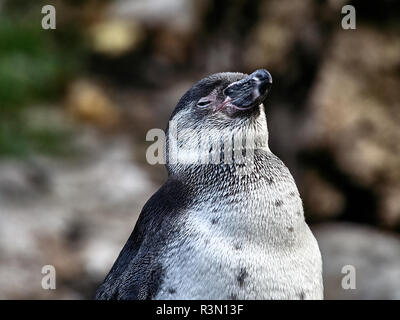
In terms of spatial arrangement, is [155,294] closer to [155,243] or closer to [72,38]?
[155,243]

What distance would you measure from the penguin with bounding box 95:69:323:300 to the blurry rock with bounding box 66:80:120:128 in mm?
6384

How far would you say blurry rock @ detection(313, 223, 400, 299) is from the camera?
6051 mm

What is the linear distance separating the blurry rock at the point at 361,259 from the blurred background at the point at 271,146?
13 millimetres

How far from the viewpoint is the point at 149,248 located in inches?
122

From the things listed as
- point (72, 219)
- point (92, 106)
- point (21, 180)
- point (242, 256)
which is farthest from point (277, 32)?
point (242, 256)

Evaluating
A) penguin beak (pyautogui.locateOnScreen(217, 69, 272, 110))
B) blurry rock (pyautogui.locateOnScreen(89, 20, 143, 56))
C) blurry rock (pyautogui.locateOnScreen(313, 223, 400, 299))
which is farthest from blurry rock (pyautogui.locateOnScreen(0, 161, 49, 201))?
penguin beak (pyautogui.locateOnScreen(217, 69, 272, 110))

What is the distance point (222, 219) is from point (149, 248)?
304mm

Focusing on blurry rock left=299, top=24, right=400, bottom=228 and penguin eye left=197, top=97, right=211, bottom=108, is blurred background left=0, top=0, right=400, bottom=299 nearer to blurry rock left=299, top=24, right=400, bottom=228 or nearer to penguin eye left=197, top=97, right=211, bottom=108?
blurry rock left=299, top=24, right=400, bottom=228

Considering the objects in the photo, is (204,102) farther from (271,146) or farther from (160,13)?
(160,13)

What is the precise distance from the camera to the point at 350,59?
7.64 m

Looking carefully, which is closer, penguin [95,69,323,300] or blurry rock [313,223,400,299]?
penguin [95,69,323,300]

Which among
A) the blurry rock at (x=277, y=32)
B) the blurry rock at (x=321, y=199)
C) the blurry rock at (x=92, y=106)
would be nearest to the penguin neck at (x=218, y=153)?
the blurry rock at (x=277, y=32)

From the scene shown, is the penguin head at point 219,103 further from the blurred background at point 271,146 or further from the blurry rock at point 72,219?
the blurry rock at point 72,219
